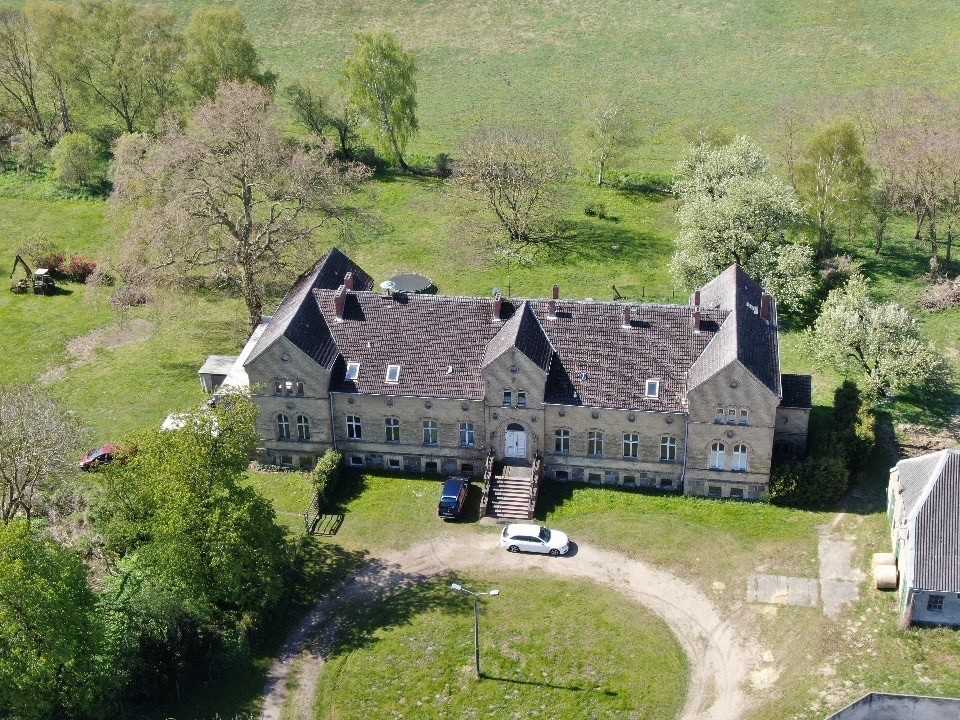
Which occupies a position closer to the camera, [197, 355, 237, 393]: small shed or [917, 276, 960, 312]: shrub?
[197, 355, 237, 393]: small shed

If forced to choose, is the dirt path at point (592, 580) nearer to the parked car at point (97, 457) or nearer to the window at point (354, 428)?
the window at point (354, 428)

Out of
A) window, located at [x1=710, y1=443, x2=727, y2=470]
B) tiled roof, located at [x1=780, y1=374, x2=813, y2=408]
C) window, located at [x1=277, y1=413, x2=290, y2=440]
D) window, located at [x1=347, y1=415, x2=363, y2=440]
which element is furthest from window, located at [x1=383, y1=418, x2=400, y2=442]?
tiled roof, located at [x1=780, y1=374, x2=813, y2=408]

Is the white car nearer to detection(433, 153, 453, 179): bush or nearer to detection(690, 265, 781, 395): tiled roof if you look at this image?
detection(690, 265, 781, 395): tiled roof

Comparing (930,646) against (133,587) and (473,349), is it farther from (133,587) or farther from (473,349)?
(133,587)

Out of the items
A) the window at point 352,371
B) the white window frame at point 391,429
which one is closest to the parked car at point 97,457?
the window at point 352,371

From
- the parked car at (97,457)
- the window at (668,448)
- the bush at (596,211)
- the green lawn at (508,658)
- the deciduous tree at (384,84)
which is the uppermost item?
the deciduous tree at (384,84)
